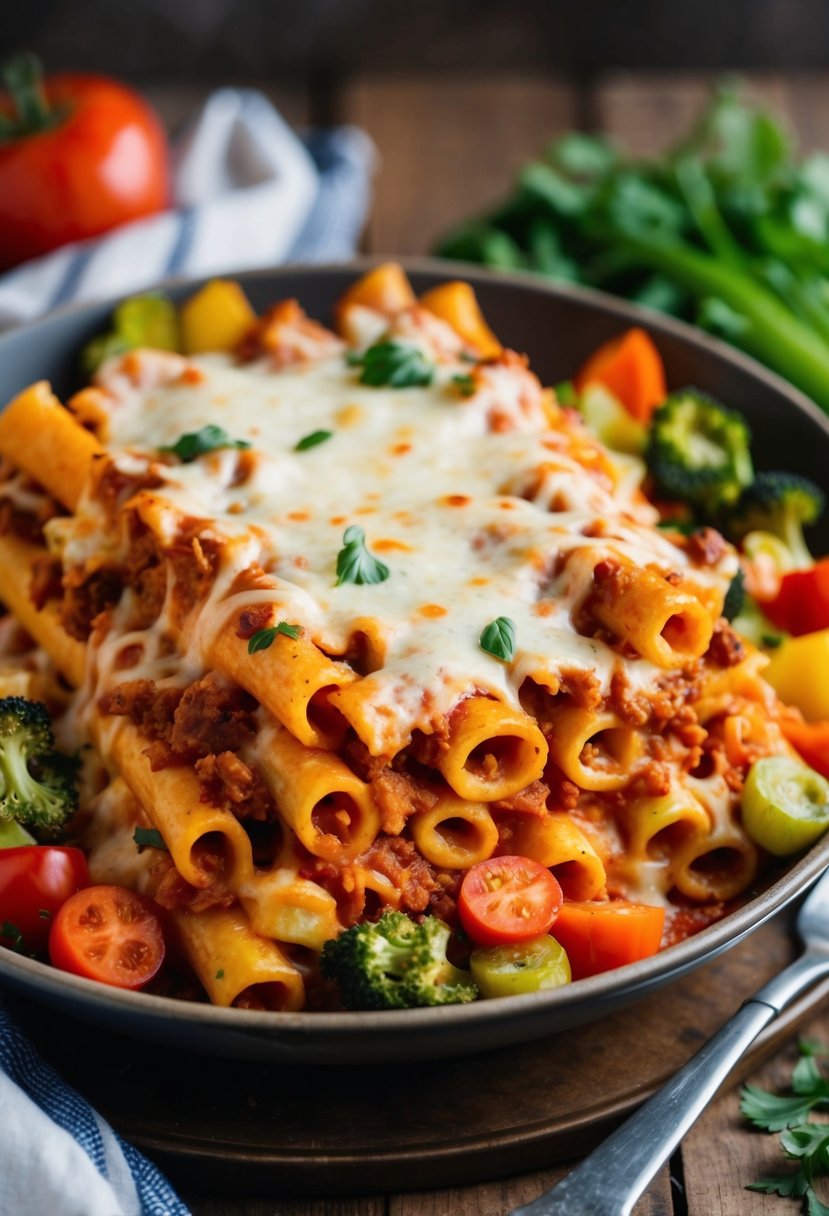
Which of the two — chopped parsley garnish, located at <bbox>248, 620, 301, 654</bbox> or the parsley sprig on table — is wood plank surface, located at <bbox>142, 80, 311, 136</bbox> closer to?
chopped parsley garnish, located at <bbox>248, 620, 301, 654</bbox>

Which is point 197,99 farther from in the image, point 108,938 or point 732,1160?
point 732,1160

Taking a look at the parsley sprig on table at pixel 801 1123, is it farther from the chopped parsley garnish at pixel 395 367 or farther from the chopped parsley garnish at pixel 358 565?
the chopped parsley garnish at pixel 395 367

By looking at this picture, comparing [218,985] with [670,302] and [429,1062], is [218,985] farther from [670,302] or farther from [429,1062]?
[670,302]

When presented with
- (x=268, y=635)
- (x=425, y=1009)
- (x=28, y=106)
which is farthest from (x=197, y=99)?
(x=425, y=1009)

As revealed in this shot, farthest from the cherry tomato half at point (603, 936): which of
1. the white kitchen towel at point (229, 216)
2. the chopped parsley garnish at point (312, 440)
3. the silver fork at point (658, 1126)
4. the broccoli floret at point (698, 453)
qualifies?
the white kitchen towel at point (229, 216)

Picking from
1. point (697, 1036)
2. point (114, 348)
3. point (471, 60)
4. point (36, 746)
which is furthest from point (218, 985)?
point (471, 60)

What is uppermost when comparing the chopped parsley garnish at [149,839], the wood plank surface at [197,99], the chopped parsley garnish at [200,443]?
the chopped parsley garnish at [200,443]
